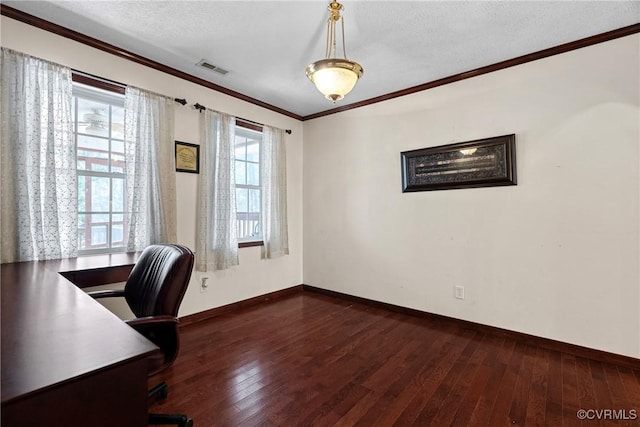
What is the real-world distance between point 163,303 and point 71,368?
81 centimetres

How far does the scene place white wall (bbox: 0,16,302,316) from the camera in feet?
7.81

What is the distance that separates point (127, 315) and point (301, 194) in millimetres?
2673

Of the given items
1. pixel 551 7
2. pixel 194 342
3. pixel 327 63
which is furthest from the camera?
pixel 194 342

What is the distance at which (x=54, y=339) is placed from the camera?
90 centimetres

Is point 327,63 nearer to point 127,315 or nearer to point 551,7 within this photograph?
point 551,7

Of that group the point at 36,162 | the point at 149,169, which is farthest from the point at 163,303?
the point at 149,169

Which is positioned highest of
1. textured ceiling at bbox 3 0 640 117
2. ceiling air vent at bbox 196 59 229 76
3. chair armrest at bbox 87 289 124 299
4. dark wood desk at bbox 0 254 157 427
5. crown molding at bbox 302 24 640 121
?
ceiling air vent at bbox 196 59 229 76

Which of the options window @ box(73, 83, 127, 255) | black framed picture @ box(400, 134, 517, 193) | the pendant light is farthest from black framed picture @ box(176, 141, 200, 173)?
black framed picture @ box(400, 134, 517, 193)

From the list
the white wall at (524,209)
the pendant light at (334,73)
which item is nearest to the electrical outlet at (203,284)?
the white wall at (524,209)

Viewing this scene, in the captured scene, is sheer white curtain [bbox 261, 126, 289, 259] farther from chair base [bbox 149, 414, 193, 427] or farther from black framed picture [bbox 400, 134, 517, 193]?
chair base [bbox 149, 414, 193, 427]

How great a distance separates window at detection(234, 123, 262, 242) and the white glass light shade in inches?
81.1

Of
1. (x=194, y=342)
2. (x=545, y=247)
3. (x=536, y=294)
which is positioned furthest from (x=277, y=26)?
(x=536, y=294)

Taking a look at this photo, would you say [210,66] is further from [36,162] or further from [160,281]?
[160,281]

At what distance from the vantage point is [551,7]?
215 cm
